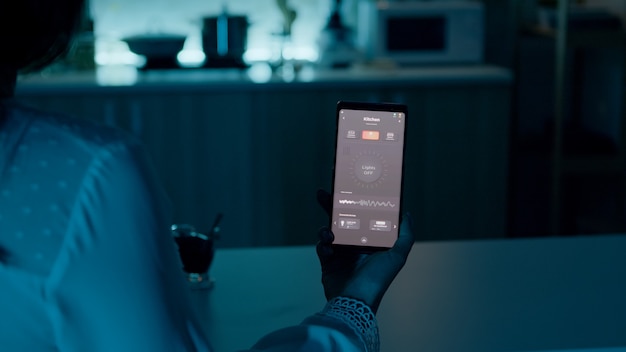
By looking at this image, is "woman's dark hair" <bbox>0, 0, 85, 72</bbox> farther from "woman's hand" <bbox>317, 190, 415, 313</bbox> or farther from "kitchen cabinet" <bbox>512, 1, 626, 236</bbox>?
"kitchen cabinet" <bbox>512, 1, 626, 236</bbox>

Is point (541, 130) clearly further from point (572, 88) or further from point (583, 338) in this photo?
point (583, 338)

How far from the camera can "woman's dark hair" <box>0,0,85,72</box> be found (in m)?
0.64

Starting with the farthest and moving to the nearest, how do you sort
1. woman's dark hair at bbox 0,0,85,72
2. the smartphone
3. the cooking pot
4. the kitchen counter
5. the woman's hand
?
the cooking pot, the kitchen counter, the smartphone, the woman's hand, woman's dark hair at bbox 0,0,85,72

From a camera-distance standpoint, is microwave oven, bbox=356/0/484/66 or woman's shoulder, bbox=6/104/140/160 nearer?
woman's shoulder, bbox=6/104/140/160

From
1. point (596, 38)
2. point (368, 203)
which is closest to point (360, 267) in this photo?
point (368, 203)

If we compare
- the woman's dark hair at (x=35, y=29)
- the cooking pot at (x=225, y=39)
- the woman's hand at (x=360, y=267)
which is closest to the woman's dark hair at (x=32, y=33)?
the woman's dark hair at (x=35, y=29)

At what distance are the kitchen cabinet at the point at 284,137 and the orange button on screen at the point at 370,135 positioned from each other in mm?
1954

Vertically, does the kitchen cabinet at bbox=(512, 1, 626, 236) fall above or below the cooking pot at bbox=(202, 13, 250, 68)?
below

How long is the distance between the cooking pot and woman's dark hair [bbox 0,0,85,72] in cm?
285

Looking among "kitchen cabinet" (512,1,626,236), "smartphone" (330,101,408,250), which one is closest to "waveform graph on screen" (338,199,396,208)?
"smartphone" (330,101,408,250)

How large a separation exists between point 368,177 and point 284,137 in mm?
2015

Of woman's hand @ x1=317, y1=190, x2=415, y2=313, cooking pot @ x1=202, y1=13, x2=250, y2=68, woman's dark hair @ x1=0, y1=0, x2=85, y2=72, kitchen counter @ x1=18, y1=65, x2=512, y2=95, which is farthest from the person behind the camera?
cooking pot @ x1=202, y1=13, x2=250, y2=68

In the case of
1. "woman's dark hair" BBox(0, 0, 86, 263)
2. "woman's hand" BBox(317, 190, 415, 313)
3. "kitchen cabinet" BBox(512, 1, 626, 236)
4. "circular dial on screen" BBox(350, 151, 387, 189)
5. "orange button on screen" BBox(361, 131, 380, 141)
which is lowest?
"kitchen cabinet" BBox(512, 1, 626, 236)

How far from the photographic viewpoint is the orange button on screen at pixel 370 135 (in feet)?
4.12
